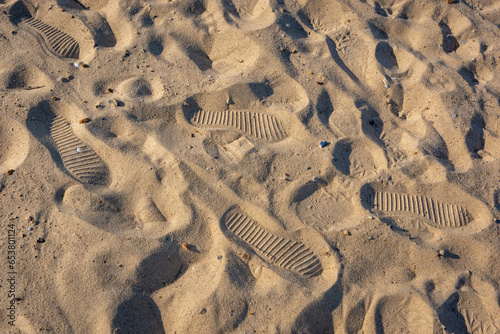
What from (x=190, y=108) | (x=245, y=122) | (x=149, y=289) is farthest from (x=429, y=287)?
(x=190, y=108)

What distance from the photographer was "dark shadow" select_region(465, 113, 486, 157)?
2412mm

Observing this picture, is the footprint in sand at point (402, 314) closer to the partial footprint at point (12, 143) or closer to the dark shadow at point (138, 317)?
the dark shadow at point (138, 317)

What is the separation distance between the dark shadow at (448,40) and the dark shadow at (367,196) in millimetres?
1596

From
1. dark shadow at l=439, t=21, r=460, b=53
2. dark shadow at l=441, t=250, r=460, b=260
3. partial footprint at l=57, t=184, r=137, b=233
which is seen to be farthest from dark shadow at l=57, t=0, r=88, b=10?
dark shadow at l=441, t=250, r=460, b=260

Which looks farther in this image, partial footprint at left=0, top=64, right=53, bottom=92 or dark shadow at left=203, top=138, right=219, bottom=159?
partial footprint at left=0, top=64, right=53, bottom=92

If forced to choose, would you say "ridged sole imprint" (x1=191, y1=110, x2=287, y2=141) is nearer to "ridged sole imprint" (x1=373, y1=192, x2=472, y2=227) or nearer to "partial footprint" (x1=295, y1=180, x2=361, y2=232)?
"partial footprint" (x1=295, y1=180, x2=361, y2=232)

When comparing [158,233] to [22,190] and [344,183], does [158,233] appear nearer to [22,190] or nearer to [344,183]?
[22,190]

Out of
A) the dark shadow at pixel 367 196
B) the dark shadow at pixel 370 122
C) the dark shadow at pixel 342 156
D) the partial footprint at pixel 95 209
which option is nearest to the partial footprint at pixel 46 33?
the partial footprint at pixel 95 209

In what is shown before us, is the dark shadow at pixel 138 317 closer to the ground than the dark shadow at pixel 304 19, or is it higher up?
closer to the ground

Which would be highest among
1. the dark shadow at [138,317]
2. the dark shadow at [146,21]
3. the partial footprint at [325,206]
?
the dark shadow at [146,21]

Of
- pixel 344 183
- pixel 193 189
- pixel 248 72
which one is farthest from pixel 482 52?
pixel 193 189

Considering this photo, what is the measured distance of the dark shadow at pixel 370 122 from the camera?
7.81ft

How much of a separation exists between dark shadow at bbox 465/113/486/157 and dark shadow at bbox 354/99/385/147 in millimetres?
665

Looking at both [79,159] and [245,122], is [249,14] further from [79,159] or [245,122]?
[79,159]
